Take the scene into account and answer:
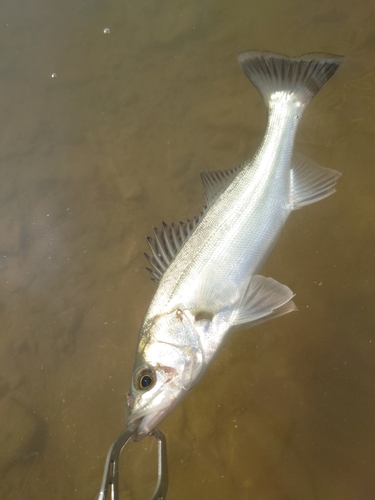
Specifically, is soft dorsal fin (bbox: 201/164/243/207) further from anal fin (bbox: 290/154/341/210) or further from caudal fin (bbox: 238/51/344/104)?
caudal fin (bbox: 238/51/344/104)

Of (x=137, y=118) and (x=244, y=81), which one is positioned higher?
(x=137, y=118)

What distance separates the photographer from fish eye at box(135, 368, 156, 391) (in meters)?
1.60

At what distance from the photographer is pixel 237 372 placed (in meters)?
2.39

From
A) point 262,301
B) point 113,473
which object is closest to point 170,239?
point 262,301

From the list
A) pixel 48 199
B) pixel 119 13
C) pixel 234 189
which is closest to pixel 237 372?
pixel 234 189

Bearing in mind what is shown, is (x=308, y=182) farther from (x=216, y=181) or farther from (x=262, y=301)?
(x=262, y=301)

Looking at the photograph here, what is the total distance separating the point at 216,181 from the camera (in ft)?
6.62

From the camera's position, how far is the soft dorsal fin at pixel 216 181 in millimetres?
1966

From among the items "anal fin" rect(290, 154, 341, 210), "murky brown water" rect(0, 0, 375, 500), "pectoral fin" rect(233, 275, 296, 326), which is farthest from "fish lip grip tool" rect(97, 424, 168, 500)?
"anal fin" rect(290, 154, 341, 210)

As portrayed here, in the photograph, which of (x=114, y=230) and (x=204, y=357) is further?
(x=114, y=230)

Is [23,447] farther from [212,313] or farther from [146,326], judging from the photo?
[212,313]

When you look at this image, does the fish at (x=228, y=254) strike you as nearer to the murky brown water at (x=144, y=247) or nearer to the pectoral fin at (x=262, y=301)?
the pectoral fin at (x=262, y=301)

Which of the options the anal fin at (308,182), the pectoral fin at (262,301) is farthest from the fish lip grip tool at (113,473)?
the anal fin at (308,182)

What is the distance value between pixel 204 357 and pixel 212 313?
211 mm
